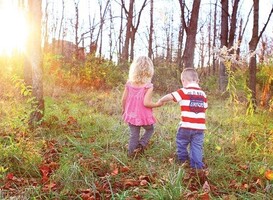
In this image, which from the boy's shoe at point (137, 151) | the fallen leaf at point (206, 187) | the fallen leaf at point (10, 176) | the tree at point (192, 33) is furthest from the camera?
the tree at point (192, 33)

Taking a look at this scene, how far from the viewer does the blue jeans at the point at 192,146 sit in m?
4.64

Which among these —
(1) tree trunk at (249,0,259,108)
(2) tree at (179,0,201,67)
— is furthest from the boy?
(2) tree at (179,0,201,67)

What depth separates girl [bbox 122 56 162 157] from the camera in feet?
16.7

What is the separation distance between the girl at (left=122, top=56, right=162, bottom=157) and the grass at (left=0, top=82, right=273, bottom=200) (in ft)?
0.78

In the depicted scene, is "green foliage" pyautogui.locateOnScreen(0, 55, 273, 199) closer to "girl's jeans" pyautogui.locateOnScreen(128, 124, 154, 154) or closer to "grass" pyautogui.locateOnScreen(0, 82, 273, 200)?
→ "grass" pyautogui.locateOnScreen(0, 82, 273, 200)

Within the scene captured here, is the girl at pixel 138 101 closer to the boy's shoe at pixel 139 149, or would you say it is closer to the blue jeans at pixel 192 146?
the boy's shoe at pixel 139 149

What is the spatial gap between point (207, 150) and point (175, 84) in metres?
9.68

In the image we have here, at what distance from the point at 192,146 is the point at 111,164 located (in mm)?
1031

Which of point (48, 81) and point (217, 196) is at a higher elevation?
point (48, 81)

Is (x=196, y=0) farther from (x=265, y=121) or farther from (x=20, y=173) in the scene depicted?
(x=20, y=173)

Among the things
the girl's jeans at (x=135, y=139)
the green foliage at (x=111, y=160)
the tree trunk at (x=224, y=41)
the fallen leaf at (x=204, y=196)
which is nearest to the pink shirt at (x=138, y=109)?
the girl's jeans at (x=135, y=139)

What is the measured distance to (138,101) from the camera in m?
5.09

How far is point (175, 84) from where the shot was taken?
14953 mm

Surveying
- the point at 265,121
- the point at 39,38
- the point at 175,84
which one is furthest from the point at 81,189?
the point at 175,84
